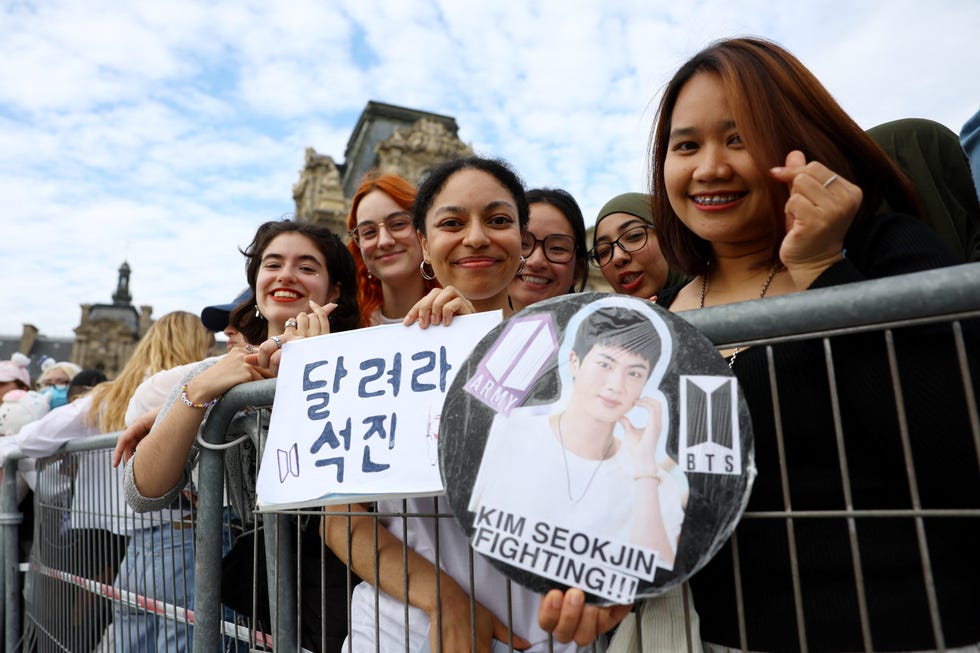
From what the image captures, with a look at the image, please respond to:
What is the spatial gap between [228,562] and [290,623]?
15.8 inches

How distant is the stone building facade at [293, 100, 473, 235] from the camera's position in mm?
29469

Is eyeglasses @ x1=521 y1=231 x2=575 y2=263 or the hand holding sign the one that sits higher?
eyeglasses @ x1=521 y1=231 x2=575 y2=263

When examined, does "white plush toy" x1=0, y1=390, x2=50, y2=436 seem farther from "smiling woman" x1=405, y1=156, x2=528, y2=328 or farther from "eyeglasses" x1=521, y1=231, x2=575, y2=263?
"smiling woman" x1=405, y1=156, x2=528, y2=328

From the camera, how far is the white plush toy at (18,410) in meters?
6.64

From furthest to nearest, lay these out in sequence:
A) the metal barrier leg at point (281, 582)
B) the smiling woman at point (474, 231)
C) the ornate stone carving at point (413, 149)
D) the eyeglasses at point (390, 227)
A: the ornate stone carving at point (413, 149), the eyeglasses at point (390, 227), the smiling woman at point (474, 231), the metal barrier leg at point (281, 582)

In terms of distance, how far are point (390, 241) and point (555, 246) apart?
84 centimetres

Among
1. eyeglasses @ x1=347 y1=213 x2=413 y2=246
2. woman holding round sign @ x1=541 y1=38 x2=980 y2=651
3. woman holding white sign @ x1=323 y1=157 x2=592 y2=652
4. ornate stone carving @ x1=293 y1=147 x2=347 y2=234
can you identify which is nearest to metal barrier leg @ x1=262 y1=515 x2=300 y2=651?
woman holding white sign @ x1=323 y1=157 x2=592 y2=652

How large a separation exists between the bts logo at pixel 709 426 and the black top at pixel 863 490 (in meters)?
0.19

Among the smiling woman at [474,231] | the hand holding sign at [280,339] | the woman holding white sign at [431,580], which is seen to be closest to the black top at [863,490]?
the woman holding white sign at [431,580]

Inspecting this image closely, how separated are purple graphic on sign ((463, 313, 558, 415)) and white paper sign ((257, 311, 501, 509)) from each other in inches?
8.0

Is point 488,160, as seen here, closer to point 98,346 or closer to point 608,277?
point 608,277

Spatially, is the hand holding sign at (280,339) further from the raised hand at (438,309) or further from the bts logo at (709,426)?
the bts logo at (709,426)

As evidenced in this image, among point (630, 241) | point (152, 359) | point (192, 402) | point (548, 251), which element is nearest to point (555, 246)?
point (548, 251)

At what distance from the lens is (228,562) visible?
90.7 inches
